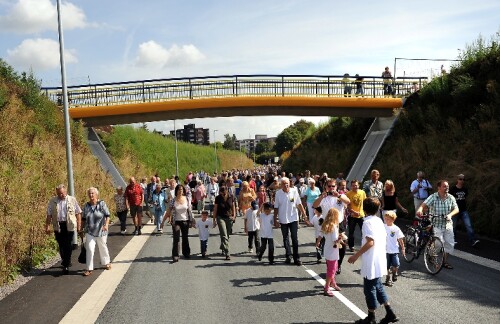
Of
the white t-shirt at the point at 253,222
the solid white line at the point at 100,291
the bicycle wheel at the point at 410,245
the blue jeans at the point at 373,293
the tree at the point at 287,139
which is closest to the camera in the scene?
the blue jeans at the point at 373,293

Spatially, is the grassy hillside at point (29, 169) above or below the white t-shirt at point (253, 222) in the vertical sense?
above

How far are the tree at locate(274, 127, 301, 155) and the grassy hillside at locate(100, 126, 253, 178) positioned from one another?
24.2 m

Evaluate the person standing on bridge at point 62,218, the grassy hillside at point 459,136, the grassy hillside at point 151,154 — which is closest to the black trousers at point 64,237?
the person standing on bridge at point 62,218

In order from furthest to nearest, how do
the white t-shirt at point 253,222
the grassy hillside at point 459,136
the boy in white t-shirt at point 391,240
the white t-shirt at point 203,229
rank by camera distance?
the grassy hillside at point 459,136 → the white t-shirt at point 253,222 → the white t-shirt at point 203,229 → the boy in white t-shirt at point 391,240

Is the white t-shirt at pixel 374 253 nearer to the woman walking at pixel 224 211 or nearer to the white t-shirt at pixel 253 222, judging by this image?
the white t-shirt at pixel 253 222

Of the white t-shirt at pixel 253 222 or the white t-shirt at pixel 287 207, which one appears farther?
the white t-shirt at pixel 253 222

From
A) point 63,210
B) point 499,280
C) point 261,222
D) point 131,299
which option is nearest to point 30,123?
point 63,210

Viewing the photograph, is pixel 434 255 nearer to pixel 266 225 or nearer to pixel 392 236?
pixel 392 236

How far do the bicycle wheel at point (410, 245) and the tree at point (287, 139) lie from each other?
101 meters

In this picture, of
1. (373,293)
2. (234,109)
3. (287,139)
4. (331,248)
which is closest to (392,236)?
(331,248)

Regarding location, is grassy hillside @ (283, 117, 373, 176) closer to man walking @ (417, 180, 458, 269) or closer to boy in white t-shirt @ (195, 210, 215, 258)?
boy in white t-shirt @ (195, 210, 215, 258)

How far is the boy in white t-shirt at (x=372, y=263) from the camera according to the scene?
6039mm

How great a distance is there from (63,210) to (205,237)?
331 centimetres

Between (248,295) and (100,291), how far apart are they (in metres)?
2.66
